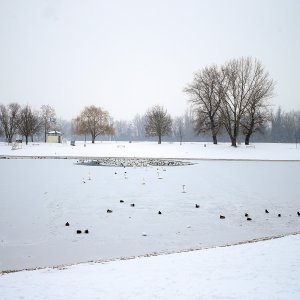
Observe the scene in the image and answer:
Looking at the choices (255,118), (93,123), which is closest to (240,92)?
(255,118)

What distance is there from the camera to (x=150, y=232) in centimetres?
1042

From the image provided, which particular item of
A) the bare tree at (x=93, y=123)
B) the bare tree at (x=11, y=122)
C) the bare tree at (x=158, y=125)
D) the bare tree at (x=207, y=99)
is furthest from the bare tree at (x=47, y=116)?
the bare tree at (x=207, y=99)

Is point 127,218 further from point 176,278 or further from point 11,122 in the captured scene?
point 11,122

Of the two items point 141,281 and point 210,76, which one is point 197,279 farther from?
point 210,76

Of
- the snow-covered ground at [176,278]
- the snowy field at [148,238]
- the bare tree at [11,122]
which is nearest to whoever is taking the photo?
the snow-covered ground at [176,278]

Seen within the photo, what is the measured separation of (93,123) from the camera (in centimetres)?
8281

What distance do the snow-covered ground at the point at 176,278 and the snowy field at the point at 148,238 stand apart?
0.7 inches

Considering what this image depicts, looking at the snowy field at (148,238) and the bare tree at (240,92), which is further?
the bare tree at (240,92)

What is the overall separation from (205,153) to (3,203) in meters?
42.5

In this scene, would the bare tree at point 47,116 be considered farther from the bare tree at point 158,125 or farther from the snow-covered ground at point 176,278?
the snow-covered ground at point 176,278

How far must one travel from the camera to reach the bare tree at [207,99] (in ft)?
200

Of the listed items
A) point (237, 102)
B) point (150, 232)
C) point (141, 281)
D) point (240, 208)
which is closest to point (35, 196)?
point (150, 232)

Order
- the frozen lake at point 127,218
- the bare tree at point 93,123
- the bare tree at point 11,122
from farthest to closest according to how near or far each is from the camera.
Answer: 1. the bare tree at point 11,122
2. the bare tree at point 93,123
3. the frozen lake at point 127,218

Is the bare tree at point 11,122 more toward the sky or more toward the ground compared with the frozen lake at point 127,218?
more toward the sky
